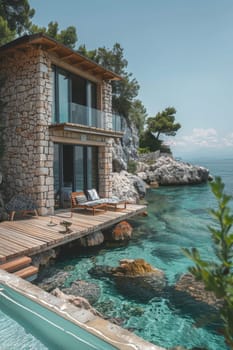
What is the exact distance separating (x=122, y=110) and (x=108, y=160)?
41.9 ft

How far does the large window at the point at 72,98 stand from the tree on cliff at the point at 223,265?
923 centimetres

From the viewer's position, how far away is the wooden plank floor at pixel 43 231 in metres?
5.63

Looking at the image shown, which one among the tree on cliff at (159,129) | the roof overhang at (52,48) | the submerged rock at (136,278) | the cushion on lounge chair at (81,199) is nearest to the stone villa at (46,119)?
the roof overhang at (52,48)

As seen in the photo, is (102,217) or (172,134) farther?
(172,134)

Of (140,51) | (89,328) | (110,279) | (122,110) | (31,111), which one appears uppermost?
(140,51)

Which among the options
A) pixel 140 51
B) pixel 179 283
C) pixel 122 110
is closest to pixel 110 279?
pixel 179 283

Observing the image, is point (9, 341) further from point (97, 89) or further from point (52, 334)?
point (97, 89)

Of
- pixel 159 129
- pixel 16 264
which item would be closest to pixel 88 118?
pixel 16 264

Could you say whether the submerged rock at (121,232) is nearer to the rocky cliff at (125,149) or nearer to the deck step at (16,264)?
the deck step at (16,264)

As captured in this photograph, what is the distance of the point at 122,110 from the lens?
79.1ft

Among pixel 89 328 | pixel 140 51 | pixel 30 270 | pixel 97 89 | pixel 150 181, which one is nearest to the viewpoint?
pixel 89 328

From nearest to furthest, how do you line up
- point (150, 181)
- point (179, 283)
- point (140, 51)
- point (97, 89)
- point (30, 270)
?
point (30, 270), point (179, 283), point (97, 89), point (140, 51), point (150, 181)

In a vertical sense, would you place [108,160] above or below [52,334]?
above

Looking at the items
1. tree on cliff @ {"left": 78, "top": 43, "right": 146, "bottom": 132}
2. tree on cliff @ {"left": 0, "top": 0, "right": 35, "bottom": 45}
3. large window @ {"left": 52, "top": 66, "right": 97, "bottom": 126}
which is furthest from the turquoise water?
tree on cliff @ {"left": 0, "top": 0, "right": 35, "bottom": 45}
